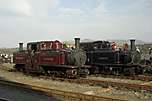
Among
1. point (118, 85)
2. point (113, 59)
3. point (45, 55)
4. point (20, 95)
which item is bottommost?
point (20, 95)

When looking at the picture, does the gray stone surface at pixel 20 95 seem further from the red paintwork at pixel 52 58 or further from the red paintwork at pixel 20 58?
the red paintwork at pixel 20 58

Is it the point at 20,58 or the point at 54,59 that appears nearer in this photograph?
the point at 54,59

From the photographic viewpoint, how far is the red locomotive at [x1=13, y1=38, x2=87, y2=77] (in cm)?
Result: 1986

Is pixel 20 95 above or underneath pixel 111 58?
underneath

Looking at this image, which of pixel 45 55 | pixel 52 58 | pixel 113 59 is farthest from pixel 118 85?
pixel 45 55

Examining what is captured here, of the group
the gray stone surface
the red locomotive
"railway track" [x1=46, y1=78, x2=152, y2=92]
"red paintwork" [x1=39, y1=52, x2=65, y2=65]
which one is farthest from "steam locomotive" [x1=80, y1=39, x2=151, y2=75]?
the gray stone surface

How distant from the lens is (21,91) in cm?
1436

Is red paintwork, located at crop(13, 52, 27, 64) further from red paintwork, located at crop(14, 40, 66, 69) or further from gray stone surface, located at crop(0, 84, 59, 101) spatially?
gray stone surface, located at crop(0, 84, 59, 101)

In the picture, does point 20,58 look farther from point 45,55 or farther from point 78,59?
point 78,59

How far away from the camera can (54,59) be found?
20250mm

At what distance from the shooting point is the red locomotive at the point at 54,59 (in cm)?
1986

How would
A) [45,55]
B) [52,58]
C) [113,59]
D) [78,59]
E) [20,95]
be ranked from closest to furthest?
[20,95] < [78,59] < [52,58] < [45,55] < [113,59]

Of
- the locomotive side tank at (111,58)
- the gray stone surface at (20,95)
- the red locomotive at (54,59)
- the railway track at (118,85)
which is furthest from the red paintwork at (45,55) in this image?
the gray stone surface at (20,95)

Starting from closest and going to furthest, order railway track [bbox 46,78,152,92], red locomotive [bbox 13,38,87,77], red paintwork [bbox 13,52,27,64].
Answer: railway track [bbox 46,78,152,92] → red locomotive [bbox 13,38,87,77] → red paintwork [bbox 13,52,27,64]
